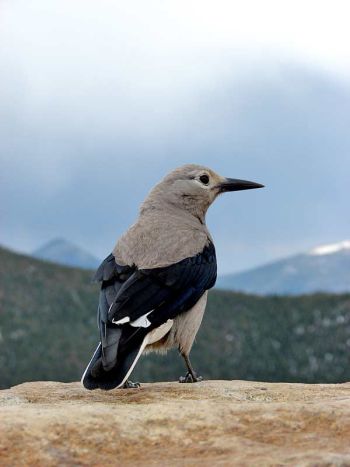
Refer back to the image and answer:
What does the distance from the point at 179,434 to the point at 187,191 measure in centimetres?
609

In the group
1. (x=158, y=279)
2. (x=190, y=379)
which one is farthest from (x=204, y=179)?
(x=190, y=379)

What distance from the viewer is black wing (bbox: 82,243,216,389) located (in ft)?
28.6

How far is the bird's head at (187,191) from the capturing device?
1209 centimetres

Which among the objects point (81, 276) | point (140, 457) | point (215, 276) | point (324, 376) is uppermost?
point (215, 276)

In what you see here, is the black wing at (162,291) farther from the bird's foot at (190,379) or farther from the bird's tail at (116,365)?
the bird's foot at (190,379)

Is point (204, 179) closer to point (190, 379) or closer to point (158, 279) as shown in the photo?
point (158, 279)

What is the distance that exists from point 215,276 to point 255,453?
204 inches

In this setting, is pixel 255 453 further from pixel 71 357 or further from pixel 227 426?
pixel 71 357

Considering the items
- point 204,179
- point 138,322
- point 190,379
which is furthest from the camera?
point 204,179

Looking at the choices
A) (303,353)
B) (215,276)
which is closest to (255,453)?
(215,276)

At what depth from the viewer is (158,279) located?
31.8 ft

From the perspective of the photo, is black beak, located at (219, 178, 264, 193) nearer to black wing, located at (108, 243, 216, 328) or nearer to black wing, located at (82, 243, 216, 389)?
black wing, located at (82, 243, 216, 389)

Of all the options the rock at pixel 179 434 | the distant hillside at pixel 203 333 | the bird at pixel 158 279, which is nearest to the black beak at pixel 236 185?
the bird at pixel 158 279

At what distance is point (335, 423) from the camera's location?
689cm
